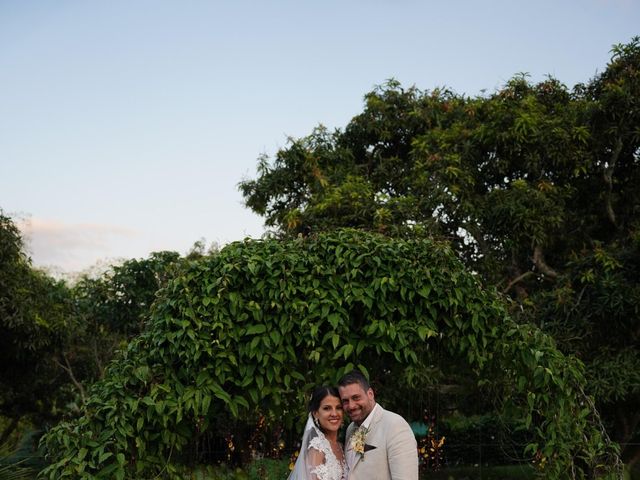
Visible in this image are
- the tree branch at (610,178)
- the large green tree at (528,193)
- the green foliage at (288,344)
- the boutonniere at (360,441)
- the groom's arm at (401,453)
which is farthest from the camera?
the tree branch at (610,178)

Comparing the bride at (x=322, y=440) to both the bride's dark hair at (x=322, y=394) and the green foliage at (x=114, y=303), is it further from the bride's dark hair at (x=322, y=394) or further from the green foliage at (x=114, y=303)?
the green foliage at (x=114, y=303)

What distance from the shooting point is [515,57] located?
13.9 meters

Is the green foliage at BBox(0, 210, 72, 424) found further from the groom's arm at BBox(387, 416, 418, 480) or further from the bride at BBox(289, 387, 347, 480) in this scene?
the groom's arm at BBox(387, 416, 418, 480)

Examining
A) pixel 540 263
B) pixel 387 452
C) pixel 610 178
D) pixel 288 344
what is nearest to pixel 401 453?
pixel 387 452

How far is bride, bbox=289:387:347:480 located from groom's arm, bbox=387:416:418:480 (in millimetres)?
499

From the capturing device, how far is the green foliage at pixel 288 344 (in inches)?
233

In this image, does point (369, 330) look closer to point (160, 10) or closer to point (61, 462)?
point (61, 462)

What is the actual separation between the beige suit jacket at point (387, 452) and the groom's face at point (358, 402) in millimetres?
67

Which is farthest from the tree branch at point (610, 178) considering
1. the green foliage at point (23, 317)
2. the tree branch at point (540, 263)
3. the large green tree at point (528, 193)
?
the green foliage at point (23, 317)

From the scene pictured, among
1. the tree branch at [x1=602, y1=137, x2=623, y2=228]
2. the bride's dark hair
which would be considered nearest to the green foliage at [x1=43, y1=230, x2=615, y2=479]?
the bride's dark hair

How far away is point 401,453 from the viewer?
14.9 feet

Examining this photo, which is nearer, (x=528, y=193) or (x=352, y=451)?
(x=352, y=451)

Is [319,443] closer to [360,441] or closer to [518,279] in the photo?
[360,441]

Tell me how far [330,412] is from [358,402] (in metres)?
0.29
